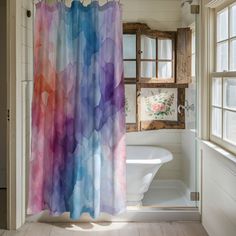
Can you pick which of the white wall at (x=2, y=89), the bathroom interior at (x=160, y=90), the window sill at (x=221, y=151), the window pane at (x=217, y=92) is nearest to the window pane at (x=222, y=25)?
the window pane at (x=217, y=92)

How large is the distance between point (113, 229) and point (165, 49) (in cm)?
211

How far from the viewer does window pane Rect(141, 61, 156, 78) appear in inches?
177

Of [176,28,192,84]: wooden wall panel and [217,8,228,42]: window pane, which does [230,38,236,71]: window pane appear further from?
[176,28,192,84]: wooden wall panel

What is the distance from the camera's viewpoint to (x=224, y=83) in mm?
3170

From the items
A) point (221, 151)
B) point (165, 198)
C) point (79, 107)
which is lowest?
point (165, 198)

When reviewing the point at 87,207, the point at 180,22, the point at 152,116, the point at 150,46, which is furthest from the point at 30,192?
the point at 180,22

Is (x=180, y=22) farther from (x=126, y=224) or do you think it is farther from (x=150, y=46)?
(x=126, y=224)

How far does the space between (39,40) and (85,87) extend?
57 cm

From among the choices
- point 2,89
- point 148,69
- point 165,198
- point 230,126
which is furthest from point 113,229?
point 2,89

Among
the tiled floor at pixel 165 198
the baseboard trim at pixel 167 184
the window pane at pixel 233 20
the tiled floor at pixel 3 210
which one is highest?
the window pane at pixel 233 20

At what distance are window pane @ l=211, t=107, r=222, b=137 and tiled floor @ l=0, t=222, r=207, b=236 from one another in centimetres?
88

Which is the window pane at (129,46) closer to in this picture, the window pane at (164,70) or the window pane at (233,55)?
the window pane at (164,70)

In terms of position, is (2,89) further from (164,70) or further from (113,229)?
(113,229)

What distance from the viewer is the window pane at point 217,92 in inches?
130
